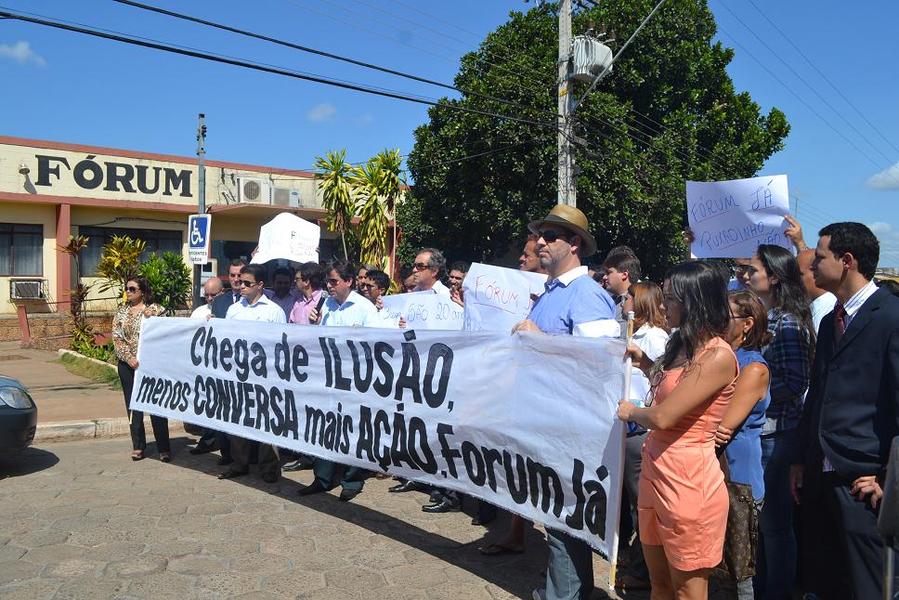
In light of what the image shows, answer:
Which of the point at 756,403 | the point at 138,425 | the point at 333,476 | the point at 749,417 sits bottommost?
the point at 333,476

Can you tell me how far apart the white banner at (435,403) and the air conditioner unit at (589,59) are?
990cm

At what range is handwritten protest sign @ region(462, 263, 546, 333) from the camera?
555 centimetres

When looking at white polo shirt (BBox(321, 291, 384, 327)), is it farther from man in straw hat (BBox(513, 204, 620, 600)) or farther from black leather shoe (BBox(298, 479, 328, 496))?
man in straw hat (BBox(513, 204, 620, 600))

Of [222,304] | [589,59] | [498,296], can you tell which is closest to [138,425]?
[222,304]

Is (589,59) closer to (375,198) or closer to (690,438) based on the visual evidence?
(375,198)

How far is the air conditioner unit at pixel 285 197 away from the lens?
2369cm

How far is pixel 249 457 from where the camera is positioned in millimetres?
6598

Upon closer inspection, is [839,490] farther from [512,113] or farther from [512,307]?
[512,113]

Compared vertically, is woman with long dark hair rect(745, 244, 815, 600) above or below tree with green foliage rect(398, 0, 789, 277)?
below

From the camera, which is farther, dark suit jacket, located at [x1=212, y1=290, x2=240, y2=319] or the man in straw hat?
dark suit jacket, located at [x1=212, y1=290, x2=240, y2=319]

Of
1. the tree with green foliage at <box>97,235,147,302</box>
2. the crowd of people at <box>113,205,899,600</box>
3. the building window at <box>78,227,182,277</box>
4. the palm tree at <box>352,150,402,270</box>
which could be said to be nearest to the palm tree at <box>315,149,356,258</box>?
the palm tree at <box>352,150,402,270</box>

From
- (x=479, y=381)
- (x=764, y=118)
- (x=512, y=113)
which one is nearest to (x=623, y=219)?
(x=512, y=113)

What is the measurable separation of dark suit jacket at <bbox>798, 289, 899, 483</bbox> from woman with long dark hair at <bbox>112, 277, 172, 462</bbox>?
5898 mm

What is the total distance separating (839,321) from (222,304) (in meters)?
6.00
